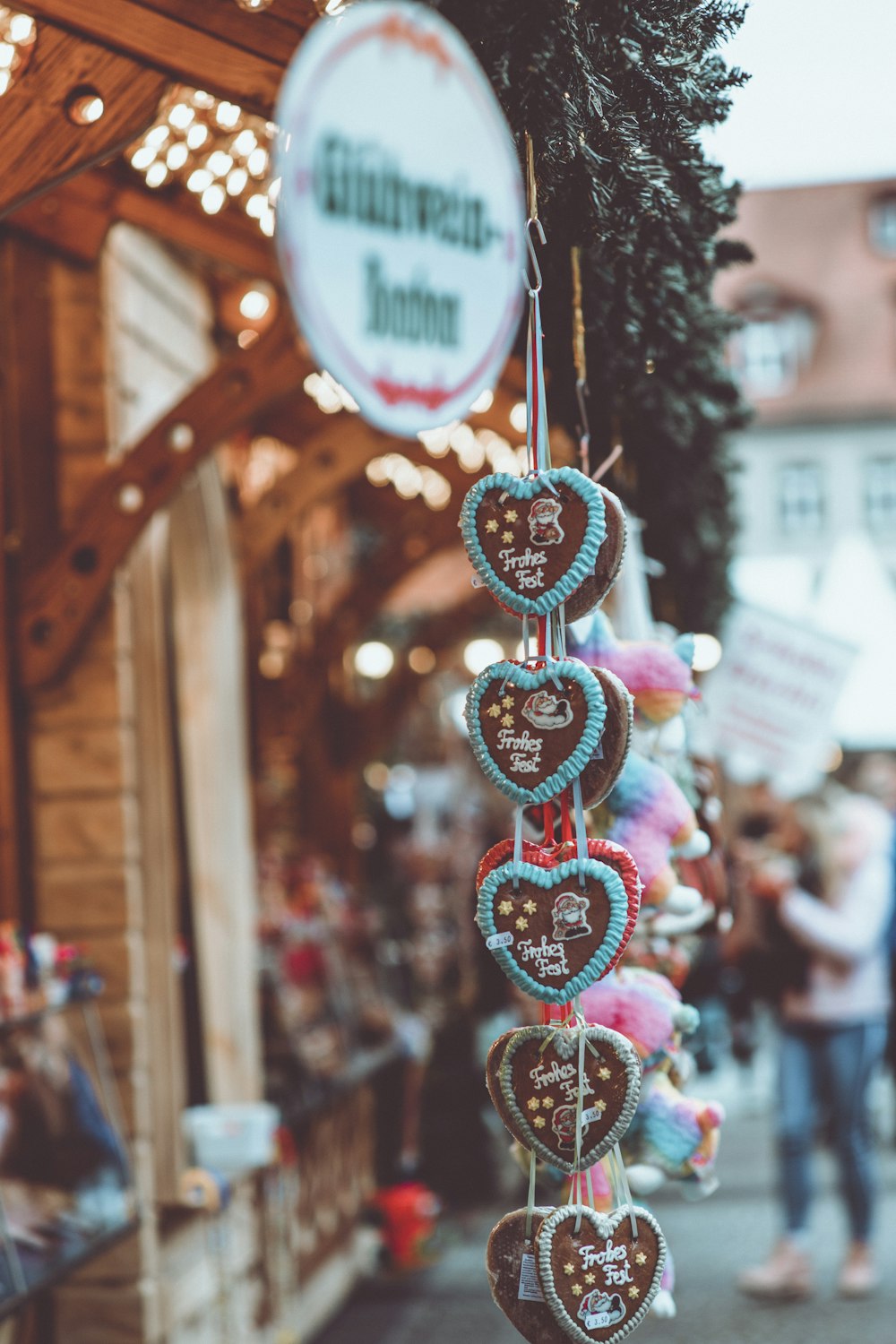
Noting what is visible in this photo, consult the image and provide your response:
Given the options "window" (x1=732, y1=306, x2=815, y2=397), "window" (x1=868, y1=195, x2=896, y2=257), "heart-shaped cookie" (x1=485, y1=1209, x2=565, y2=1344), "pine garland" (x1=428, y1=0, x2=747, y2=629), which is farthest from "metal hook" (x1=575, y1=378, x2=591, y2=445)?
"window" (x1=868, y1=195, x2=896, y2=257)

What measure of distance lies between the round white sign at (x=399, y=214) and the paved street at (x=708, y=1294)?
4543mm

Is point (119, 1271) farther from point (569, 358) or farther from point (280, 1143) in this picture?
point (569, 358)

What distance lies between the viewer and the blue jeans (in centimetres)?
581

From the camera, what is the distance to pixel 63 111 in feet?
8.89

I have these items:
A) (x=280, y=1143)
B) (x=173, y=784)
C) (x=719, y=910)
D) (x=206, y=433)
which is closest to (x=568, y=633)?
(x=719, y=910)

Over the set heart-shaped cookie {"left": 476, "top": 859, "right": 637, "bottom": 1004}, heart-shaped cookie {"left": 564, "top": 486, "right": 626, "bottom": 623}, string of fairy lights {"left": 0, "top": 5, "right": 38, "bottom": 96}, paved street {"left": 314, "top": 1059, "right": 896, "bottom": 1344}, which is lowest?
paved street {"left": 314, "top": 1059, "right": 896, "bottom": 1344}

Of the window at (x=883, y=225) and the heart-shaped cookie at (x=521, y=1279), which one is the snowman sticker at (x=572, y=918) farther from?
the window at (x=883, y=225)

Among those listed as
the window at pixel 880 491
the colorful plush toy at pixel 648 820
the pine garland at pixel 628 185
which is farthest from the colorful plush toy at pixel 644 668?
the window at pixel 880 491

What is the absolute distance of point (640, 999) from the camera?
8.50ft

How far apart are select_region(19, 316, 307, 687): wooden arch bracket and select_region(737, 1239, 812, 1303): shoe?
3.48 m

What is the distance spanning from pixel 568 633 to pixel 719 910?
88 centimetres

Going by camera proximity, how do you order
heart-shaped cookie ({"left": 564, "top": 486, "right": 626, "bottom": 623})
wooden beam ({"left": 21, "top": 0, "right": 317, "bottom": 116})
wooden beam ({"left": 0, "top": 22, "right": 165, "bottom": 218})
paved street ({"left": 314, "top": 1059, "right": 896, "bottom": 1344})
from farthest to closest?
paved street ({"left": 314, "top": 1059, "right": 896, "bottom": 1344}), wooden beam ({"left": 0, "top": 22, "right": 165, "bottom": 218}), wooden beam ({"left": 21, "top": 0, "right": 317, "bottom": 116}), heart-shaped cookie ({"left": 564, "top": 486, "right": 626, "bottom": 623})

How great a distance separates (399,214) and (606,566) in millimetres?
617

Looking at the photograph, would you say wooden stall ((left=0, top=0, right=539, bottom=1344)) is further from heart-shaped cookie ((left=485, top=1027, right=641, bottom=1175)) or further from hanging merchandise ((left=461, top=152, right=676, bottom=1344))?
heart-shaped cookie ((left=485, top=1027, right=641, bottom=1175))
